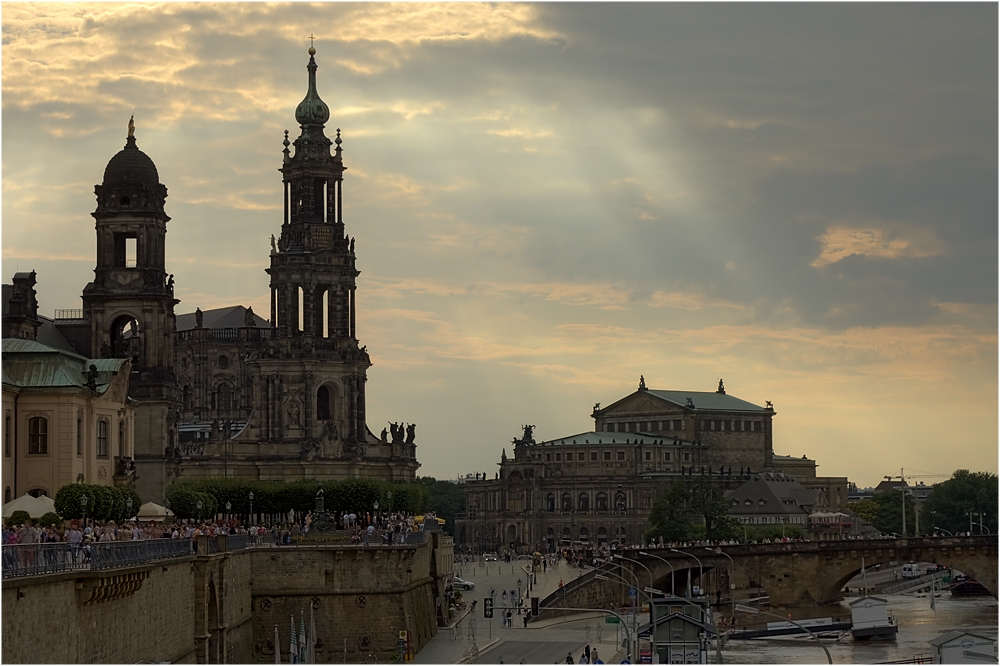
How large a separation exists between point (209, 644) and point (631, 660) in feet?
75.7

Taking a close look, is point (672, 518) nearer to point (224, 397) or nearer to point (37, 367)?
point (224, 397)

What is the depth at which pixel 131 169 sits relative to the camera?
10506 centimetres

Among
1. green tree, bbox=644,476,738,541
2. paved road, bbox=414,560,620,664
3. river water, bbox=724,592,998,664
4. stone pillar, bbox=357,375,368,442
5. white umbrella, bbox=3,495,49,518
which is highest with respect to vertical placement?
stone pillar, bbox=357,375,368,442

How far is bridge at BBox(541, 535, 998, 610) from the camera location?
135500 mm

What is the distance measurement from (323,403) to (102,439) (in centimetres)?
5079

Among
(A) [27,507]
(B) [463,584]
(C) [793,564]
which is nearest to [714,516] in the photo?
(C) [793,564]

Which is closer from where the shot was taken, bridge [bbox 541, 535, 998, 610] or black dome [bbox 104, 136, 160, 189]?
black dome [bbox 104, 136, 160, 189]

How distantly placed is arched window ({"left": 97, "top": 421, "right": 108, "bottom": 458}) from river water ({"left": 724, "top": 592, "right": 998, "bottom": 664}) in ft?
106

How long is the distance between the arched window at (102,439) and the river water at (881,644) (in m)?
32.2

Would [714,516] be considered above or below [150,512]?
below

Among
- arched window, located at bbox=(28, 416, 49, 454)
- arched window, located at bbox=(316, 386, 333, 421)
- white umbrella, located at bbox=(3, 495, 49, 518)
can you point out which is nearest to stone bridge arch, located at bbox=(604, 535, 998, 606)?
arched window, located at bbox=(316, 386, 333, 421)

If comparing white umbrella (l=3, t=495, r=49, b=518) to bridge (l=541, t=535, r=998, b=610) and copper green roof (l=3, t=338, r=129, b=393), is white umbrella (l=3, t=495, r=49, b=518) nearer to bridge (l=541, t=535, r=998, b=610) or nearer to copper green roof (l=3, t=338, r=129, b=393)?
copper green roof (l=3, t=338, r=129, b=393)

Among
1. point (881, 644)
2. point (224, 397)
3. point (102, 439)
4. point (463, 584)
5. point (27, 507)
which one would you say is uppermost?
point (224, 397)

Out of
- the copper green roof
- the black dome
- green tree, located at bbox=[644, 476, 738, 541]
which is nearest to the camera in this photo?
the copper green roof
